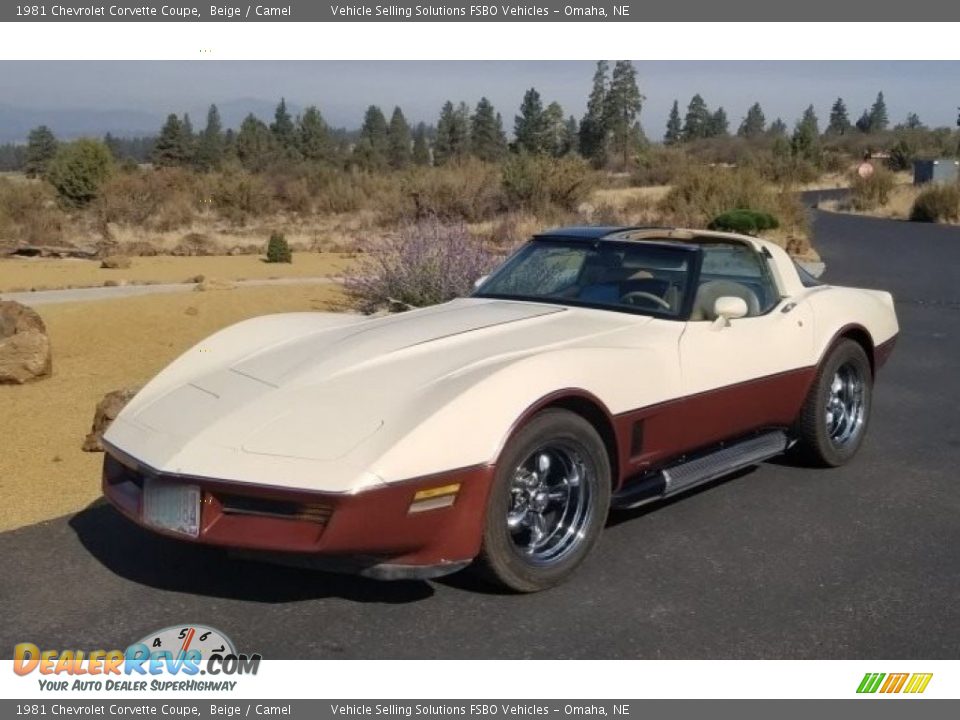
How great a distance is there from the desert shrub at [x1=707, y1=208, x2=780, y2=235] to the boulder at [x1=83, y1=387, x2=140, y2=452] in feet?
51.0

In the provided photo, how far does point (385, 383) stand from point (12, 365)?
496cm

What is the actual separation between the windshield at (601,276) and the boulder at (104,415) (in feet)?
7.42

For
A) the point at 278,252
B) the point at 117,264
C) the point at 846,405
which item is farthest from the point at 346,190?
the point at 846,405

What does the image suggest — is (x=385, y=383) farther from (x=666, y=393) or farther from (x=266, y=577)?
(x=666, y=393)

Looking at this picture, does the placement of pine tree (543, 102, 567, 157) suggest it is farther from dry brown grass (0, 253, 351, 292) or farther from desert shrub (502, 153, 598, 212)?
dry brown grass (0, 253, 351, 292)

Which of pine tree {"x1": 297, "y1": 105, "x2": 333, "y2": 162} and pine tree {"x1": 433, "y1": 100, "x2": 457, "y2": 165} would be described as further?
pine tree {"x1": 433, "y1": 100, "x2": 457, "y2": 165}

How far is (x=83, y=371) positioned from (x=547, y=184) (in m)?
17.8

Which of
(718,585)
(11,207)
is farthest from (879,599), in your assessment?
(11,207)

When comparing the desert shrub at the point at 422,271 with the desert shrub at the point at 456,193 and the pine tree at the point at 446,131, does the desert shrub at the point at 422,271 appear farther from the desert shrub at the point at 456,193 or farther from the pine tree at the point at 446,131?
the pine tree at the point at 446,131

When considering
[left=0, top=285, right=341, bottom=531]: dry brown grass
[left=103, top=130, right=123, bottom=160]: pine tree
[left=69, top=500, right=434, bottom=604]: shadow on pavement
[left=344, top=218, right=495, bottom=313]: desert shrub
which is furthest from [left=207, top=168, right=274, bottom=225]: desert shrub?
[left=69, top=500, right=434, bottom=604]: shadow on pavement

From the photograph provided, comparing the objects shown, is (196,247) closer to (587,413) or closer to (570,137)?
(587,413)

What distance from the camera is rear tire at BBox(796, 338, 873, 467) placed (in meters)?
6.14

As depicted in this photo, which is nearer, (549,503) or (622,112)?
(549,503)

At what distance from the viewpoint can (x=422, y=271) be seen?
1088 centimetres
